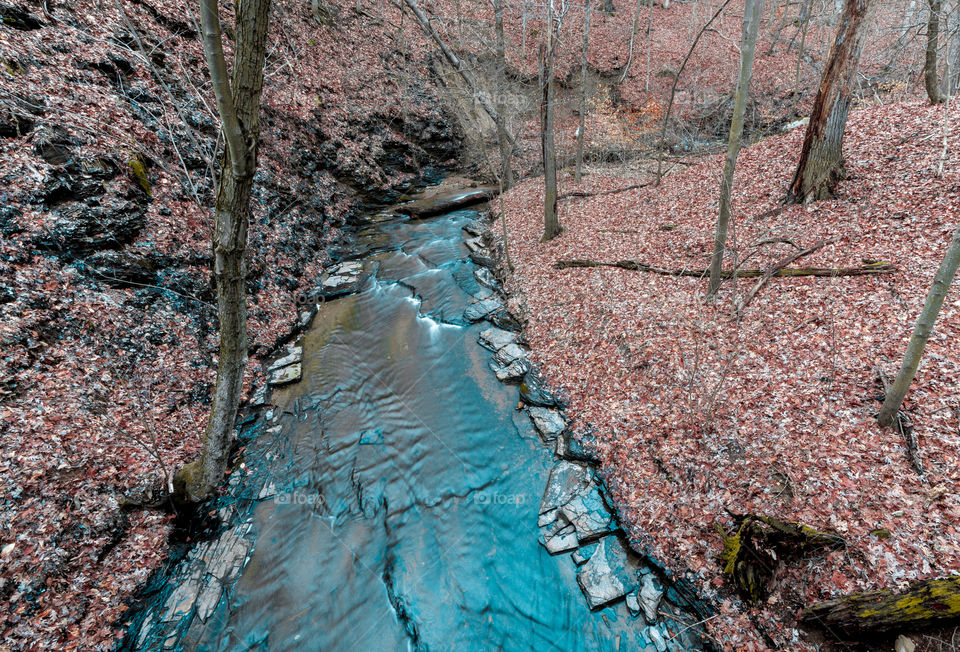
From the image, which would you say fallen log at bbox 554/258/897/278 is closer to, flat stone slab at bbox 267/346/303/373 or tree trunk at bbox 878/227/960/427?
tree trunk at bbox 878/227/960/427

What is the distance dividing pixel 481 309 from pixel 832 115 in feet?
26.8

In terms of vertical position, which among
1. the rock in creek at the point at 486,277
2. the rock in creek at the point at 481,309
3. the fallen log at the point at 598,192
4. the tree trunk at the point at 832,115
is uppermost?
the tree trunk at the point at 832,115

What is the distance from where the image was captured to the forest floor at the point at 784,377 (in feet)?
12.9

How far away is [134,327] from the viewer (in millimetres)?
6859

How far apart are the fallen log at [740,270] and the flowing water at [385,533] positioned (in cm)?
355

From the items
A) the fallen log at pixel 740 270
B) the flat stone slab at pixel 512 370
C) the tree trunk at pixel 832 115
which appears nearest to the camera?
the fallen log at pixel 740 270

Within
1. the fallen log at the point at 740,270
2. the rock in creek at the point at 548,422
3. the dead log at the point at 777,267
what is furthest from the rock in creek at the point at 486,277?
the dead log at the point at 777,267

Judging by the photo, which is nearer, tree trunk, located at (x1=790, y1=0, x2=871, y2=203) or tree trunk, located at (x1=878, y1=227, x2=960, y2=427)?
tree trunk, located at (x1=878, y1=227, x2=960, y2=427)

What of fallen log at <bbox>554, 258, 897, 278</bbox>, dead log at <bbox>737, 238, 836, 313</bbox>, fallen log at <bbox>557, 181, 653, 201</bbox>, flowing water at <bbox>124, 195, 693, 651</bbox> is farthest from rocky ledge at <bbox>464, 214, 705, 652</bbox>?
fallen log at <bbox>557, 181, 653, 201</bbox>

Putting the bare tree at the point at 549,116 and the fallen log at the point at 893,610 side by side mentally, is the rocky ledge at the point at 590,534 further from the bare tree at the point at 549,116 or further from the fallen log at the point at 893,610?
the bare tree at the point at 549,116

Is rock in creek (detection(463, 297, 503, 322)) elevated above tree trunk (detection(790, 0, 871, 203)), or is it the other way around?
tree trunk (detection(790, 0, 871, 203))

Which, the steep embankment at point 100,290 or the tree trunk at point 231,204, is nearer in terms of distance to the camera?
the tree trunk at point 231,204

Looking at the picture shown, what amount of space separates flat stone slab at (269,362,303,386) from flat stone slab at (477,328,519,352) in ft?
13.3

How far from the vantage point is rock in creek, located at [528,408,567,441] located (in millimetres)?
6797
